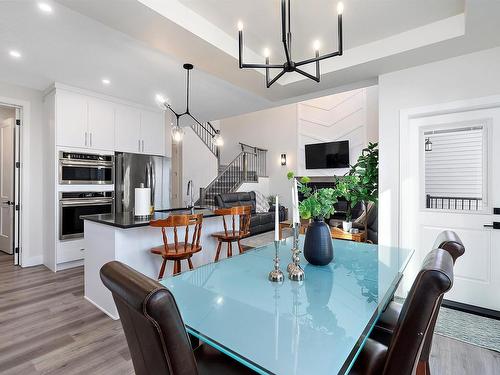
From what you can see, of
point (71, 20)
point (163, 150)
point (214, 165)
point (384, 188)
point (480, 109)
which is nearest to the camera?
point (71, 20)

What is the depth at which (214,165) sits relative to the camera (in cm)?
886

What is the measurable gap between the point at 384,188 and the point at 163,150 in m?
3.97

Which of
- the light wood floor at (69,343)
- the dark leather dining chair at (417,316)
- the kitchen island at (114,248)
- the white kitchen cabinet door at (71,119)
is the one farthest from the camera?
the white kitchen cabinet door at (71,119)

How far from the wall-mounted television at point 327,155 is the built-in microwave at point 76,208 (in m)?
5.91

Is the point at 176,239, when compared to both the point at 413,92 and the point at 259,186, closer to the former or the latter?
the point at 413,92

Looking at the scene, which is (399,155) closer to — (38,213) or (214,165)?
(38,213)

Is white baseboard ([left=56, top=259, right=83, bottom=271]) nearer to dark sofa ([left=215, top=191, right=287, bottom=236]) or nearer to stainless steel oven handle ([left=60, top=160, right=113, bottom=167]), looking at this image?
stainless steel oven handle ([left=60, top=160, right=113, bottom=167])

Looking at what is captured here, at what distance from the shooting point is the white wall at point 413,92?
2.49 meters

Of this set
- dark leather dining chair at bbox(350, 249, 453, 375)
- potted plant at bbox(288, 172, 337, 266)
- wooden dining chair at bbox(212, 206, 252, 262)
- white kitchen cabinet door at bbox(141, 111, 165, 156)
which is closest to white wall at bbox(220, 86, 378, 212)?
white kitchen cabinet door at bbox(141, 111, 165, 156)

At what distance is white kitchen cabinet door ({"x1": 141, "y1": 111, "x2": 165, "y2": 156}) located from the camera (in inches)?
190

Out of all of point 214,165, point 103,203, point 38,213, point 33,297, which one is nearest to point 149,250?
point 33,297

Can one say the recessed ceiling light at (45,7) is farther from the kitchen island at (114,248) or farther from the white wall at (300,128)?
the white wall at (300,128)

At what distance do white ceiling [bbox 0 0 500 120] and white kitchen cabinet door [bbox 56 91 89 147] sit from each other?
0.34 meters

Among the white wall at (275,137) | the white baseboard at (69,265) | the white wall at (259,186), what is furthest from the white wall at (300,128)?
the white baseboard at (69,265)
